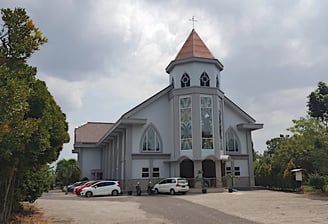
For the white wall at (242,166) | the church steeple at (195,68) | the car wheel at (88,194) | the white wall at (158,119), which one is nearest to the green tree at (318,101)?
the white wall at (242,166)

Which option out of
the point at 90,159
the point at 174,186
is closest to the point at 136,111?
the point at 174,186

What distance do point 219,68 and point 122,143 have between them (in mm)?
11782

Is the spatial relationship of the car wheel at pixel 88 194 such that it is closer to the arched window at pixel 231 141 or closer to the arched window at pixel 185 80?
the arched window at pixel 185 80

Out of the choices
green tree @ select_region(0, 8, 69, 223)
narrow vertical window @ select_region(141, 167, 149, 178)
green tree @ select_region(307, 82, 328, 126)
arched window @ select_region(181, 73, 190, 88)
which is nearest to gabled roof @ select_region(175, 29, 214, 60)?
arched window @ select_region(181, 73, 190, 88)

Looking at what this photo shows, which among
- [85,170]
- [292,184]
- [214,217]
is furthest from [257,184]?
[214,217]

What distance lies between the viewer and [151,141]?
34531 mm

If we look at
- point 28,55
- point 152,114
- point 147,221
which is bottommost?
point 147,221

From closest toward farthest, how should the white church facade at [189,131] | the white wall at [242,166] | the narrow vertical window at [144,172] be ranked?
the white church facade at [189,131] → the narrow vertical window at [144,172] → the white wall at [242,166]

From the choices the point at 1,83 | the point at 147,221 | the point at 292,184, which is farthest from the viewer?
the point at 292,184

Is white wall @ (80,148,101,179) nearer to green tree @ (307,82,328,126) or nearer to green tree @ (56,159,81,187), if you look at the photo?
green tree @ (56,159,81,187)

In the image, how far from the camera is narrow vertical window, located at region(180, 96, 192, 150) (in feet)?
109

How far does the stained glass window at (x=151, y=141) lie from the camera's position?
34312mm

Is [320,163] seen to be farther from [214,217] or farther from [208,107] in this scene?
[214,217]

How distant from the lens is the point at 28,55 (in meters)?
9.74
